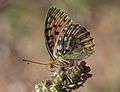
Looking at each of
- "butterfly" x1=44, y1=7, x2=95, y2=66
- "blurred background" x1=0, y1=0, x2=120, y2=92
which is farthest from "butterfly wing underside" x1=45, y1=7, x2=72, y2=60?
"blurred background" x1=0, y1=0, x2=120, y2=92

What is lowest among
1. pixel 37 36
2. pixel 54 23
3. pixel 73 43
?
pixel 73 43

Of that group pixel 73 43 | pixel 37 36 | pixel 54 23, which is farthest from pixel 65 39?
pixel 37 36

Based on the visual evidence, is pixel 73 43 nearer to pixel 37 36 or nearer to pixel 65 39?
pixel 65 39

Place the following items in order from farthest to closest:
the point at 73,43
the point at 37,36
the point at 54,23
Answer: the point at 37,36 → the point at 54,23 → the point at 73,43

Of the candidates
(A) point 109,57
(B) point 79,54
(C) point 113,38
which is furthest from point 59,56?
(C) point 113,38

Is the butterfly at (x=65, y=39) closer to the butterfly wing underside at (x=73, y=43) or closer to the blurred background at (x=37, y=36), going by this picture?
the butterfly wing underside at (x=73, y=43)

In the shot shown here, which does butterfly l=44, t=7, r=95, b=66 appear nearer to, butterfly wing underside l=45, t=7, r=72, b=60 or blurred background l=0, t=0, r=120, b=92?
butterfly wing underside l=45, t=7, r=72, b=60

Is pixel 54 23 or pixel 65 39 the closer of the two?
pixel 65 39
